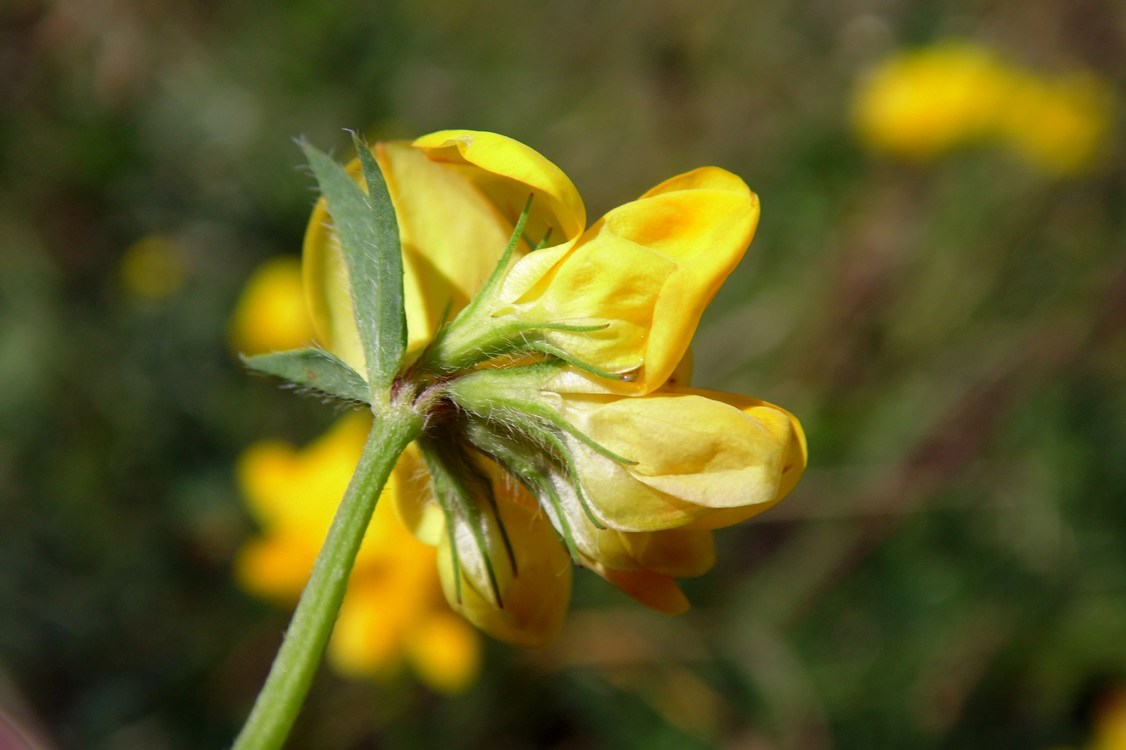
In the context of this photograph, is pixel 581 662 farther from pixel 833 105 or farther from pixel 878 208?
pixel 833 105

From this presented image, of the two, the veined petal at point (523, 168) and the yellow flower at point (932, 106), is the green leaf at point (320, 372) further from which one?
the yellow flower at point (932, 106)

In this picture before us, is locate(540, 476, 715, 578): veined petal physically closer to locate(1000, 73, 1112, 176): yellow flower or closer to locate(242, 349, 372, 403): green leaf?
locate(242, 349, 372, 403): green leaf

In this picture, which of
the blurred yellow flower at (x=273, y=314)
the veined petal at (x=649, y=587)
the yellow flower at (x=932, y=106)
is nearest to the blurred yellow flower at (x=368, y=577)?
the blurred yellow flower at (x=273, y=314)

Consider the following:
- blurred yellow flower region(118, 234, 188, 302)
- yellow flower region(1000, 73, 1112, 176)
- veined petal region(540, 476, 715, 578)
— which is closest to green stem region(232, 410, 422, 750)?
veined petal region(540, 476, 715, 578)

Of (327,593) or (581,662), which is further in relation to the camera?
(581,662)

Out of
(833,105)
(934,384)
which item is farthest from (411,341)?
(833,105)
